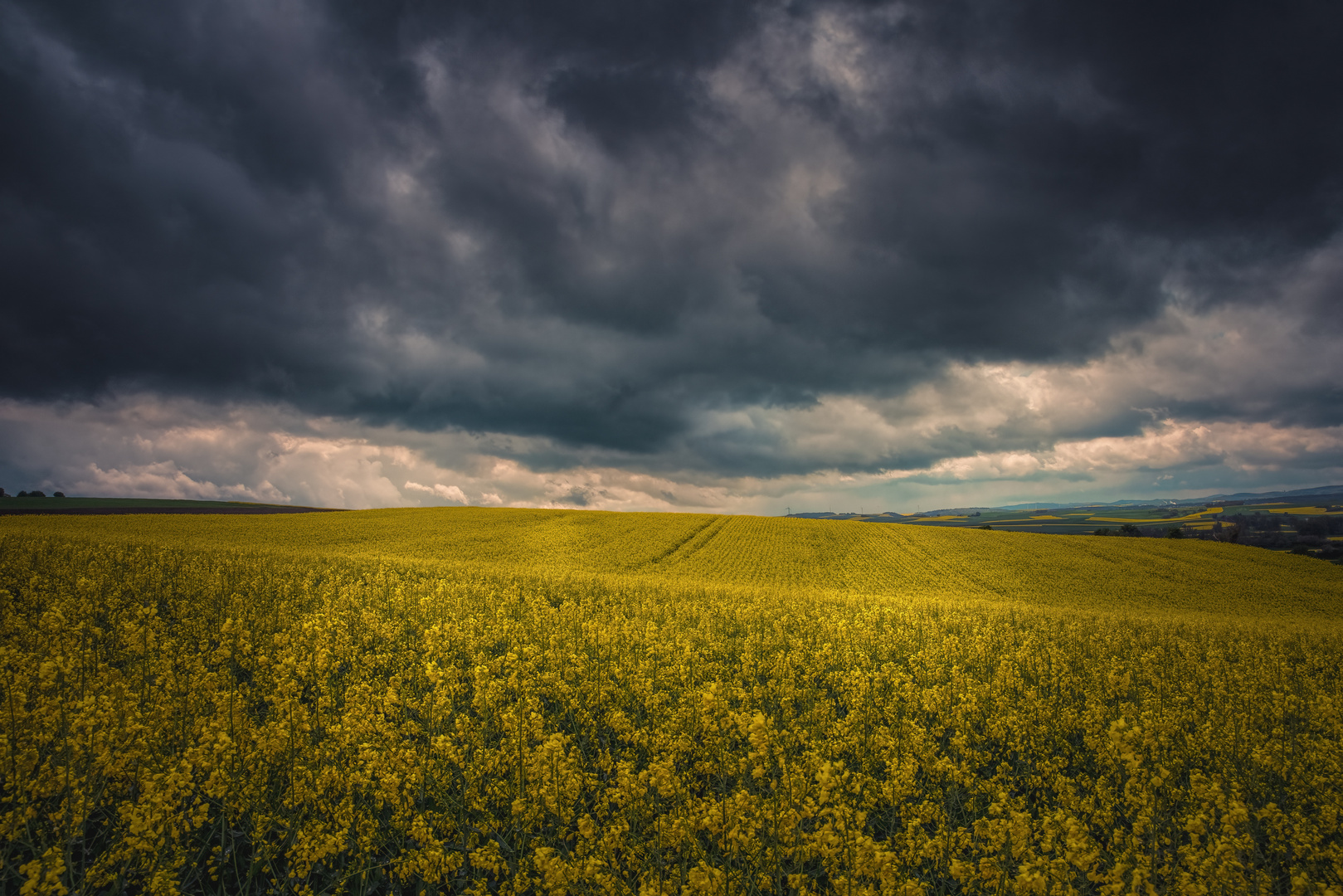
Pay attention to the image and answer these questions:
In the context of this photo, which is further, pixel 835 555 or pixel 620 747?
pixel 835 555

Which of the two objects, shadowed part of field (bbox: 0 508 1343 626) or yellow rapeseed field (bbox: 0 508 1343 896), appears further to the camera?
shadowed part of field (bbox: 0 508 1343 626)

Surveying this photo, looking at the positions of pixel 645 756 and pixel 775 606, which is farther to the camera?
pixel 775 606

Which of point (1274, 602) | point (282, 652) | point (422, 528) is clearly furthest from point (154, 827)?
point (1274, 602)

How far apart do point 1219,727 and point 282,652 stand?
1272 cm

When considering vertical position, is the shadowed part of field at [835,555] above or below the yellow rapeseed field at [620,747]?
below

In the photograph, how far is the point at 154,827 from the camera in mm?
4086

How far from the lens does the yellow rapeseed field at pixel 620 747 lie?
4.16 metres

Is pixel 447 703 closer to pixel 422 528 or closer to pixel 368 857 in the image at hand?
pixel 368 857

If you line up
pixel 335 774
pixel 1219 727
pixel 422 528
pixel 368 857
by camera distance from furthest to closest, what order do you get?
pixel 422 528
pixel 1219 727
pixel 335 774
pixel 368 857

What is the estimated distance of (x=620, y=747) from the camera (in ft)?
23.0

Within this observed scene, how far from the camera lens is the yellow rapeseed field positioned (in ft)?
13.6

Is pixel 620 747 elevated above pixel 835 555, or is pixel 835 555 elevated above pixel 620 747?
pixel 620 747

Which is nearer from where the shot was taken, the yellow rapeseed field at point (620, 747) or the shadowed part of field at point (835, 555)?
the yellow rapeseed field at point (620, 747)

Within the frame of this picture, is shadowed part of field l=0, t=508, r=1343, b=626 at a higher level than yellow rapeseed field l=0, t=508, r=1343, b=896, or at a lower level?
lower
